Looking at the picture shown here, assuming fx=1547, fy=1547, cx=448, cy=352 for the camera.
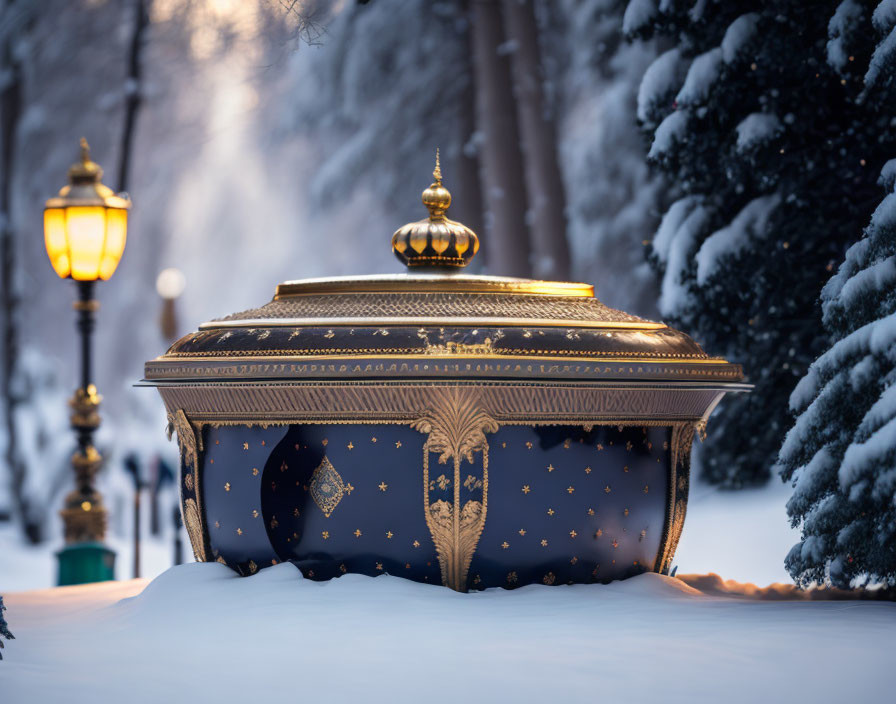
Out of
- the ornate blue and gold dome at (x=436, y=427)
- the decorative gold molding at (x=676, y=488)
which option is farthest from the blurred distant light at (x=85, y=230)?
the decorative gold molding at (x=676, y=488)

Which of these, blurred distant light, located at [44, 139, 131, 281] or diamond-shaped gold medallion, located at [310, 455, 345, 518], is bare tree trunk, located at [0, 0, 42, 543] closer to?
blurred distant light, located at [44, 139, 131, 281]

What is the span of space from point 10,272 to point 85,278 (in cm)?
1124

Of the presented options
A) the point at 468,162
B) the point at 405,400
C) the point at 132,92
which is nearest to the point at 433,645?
the point at 405,400

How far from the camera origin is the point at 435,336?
659cm

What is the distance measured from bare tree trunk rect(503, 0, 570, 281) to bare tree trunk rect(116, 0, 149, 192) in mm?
4945

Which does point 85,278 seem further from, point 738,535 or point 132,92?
point 132,92

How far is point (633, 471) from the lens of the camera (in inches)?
280

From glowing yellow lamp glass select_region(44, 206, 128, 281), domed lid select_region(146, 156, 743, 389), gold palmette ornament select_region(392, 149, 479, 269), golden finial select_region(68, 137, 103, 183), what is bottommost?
domed lid select_region(146, 156, 743, 389)

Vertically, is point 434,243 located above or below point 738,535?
above

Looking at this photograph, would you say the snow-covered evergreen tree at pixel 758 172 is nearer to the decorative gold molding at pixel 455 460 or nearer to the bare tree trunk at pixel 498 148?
the decorative gold molding at pixel 455 460

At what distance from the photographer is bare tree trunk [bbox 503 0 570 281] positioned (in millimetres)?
18547

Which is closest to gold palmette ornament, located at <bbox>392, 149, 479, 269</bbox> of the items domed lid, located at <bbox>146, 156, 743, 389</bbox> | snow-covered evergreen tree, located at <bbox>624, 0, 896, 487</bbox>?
domed lid, located at <bbox>146, 156, 743, 389</bbox>

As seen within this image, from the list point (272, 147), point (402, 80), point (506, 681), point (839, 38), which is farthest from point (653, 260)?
point (272, 147)

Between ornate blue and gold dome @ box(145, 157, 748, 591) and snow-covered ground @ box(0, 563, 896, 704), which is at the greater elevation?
ornate blue and gold dome @ box(145, 157, 748, 591)
